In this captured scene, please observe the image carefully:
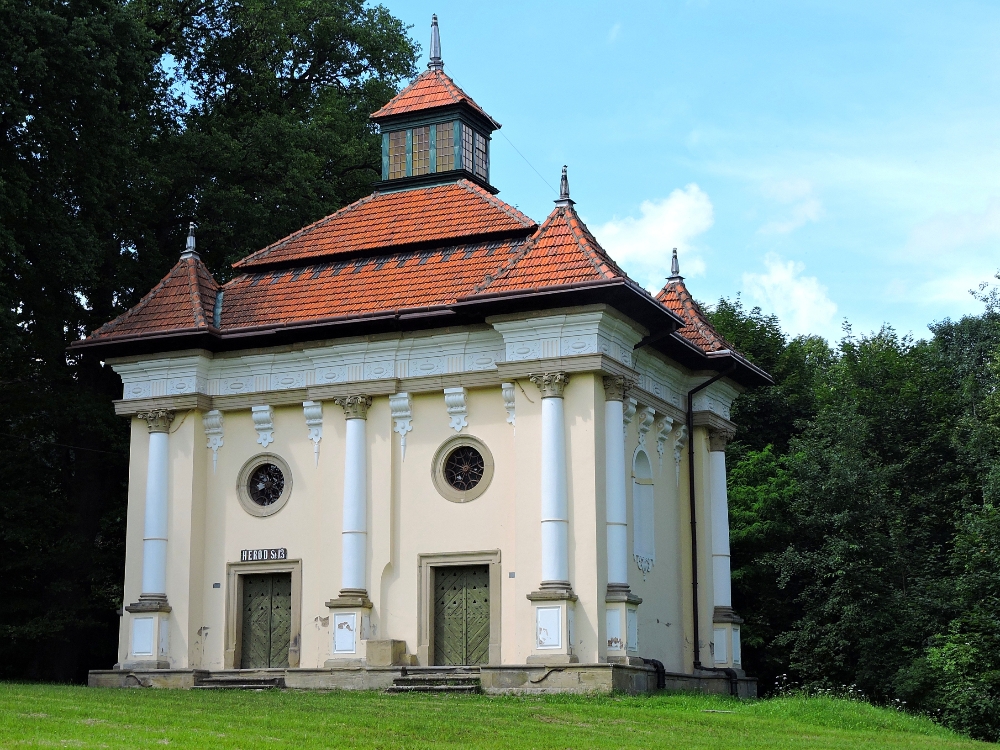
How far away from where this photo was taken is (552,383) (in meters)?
22.9

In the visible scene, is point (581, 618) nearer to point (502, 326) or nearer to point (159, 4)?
point (502, 326)

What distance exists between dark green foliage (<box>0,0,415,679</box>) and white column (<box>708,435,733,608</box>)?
12339 mm

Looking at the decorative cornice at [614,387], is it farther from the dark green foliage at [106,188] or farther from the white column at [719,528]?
the dark green foliage at [106,188]

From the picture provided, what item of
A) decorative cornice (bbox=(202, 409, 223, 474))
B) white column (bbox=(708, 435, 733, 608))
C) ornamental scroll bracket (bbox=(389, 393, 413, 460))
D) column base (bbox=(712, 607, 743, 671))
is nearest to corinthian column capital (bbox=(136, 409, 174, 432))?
decorative cornice (bbox=(202, 409, 223, 474))

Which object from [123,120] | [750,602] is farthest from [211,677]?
[750,602]

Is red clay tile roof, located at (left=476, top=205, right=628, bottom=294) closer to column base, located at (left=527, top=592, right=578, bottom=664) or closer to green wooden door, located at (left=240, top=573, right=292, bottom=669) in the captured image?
column base, located at (left=527, top=592, right=578, bottom=664)

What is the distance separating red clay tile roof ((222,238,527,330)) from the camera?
2495cm

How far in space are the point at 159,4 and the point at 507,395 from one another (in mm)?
17234

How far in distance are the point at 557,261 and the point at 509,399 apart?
253 centimetres

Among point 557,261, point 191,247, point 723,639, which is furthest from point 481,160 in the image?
point 723,639

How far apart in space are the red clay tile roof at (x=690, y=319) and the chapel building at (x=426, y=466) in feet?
0.29

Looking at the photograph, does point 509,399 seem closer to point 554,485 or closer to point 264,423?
point 554,485

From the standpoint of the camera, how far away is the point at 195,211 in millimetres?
33719

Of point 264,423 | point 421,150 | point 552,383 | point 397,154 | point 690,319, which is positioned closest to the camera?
point 552,383
